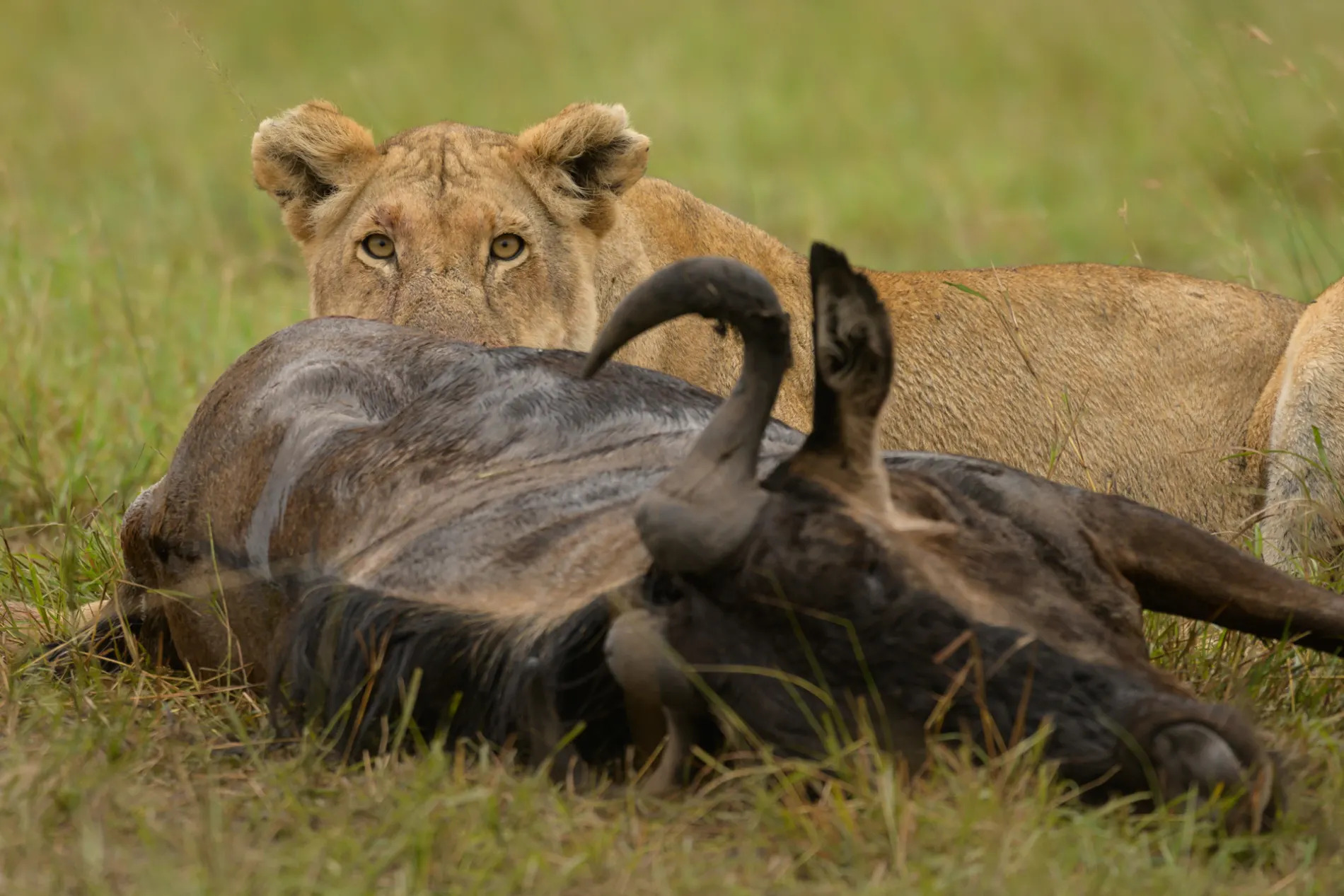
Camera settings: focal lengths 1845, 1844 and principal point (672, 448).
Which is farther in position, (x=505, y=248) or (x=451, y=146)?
(x=451, y=146)

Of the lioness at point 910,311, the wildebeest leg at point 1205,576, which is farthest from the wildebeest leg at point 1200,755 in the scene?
the lioness at point 910,311

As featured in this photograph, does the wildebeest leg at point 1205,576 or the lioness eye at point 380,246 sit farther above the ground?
the lioness eye at point 380,246

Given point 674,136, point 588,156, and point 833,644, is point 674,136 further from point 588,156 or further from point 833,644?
point 833,644

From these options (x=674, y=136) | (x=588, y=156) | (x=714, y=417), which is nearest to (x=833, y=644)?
(x=714, y=417)

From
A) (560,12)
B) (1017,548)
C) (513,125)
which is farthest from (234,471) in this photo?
(560,12)

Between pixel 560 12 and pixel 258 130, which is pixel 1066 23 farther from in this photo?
pixel 258 130

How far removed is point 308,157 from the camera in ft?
14.6

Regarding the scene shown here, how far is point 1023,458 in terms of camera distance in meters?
4.59

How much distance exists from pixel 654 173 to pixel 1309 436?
5832mm

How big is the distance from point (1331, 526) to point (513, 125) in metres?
7.14

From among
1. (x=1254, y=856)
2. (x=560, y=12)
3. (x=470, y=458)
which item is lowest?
(x=1254, y=856)

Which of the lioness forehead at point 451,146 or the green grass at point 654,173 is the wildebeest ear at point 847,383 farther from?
the lioness forehead at point 451,146

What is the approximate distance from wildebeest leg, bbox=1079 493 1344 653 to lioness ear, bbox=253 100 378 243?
7.95 feet

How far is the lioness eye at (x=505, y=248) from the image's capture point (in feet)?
14.1
